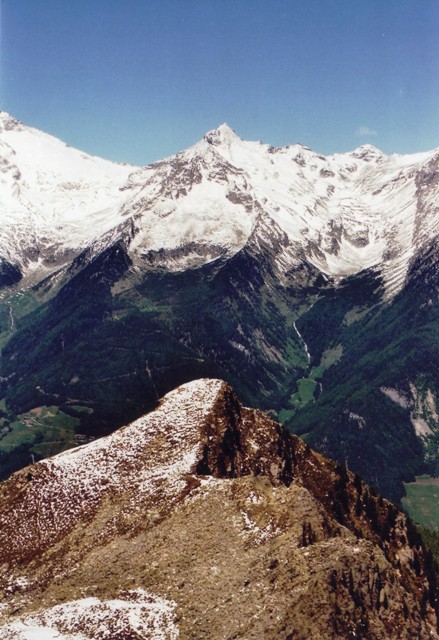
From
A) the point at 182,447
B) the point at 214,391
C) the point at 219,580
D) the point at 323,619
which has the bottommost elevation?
the point at 323,619

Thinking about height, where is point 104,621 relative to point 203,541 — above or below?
below

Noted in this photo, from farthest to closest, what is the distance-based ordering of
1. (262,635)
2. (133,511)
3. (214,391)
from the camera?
1. (214,391)
2. (133,511)
3. (262,635)

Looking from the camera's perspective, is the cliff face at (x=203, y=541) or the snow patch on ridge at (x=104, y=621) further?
the cliff face at (x=203, y=541)

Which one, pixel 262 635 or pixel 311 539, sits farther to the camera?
pixel 311 539

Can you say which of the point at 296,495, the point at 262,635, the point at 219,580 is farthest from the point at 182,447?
the point at 262,635

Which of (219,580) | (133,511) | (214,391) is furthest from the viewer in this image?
(214,391)

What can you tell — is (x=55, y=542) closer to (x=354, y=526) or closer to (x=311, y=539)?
(x=311, y=539)

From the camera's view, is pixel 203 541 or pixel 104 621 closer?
pixel 104 621

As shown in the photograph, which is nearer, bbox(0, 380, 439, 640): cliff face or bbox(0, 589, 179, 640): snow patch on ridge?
bbox(0, 589, 179, 640): snow patch on ridge
